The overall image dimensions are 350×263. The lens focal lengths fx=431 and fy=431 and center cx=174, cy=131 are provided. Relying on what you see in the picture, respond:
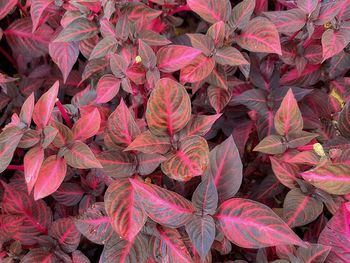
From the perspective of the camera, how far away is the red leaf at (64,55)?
48.6 inches

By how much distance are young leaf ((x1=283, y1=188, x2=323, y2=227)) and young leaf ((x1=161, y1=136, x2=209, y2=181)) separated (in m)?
0.28

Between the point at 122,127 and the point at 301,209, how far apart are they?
1.52ft

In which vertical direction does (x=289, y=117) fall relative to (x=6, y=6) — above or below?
below

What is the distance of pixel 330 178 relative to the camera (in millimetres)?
930

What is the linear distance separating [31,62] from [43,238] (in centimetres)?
75

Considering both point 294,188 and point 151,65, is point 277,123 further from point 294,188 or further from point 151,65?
point 151,65

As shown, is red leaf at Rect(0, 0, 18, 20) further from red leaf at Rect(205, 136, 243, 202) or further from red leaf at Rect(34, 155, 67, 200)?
red leaf at Rect(205, 136, 243, 202)

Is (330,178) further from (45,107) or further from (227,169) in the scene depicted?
(45,107)

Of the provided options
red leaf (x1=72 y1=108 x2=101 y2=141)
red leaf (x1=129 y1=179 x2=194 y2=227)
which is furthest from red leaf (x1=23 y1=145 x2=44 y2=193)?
red leaf (x1=129 y1=179 x2=194 y2=227)

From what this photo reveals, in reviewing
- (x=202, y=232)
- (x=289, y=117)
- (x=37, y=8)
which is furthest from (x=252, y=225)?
(x=37, y=8)

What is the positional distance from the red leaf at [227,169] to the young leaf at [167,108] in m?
0.11

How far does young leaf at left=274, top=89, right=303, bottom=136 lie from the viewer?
3.43ft

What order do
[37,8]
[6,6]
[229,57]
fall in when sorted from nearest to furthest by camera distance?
[229,57] → [37,8] → [6,6]

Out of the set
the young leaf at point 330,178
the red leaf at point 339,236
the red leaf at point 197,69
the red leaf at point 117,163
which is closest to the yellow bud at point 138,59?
the red leaf at point 197,69
